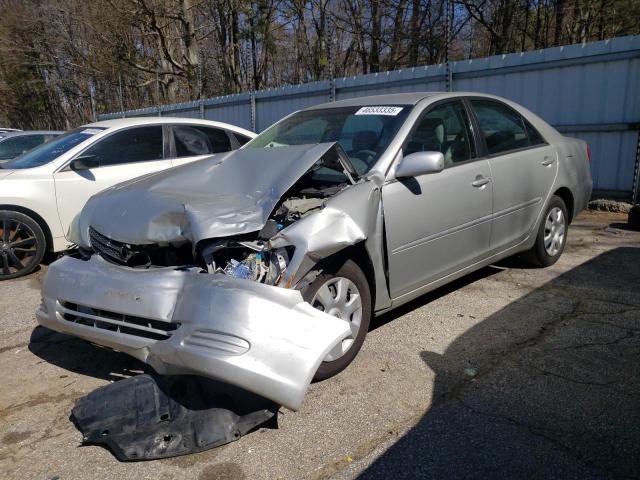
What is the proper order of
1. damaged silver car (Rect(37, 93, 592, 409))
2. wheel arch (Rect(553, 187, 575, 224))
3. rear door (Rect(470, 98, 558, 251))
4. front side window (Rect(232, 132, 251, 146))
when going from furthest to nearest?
1. front side window (Rect(232, 132, 251, 146))
2. wheel arch (Rect(553, 187, 575, 224))
3. rear door (Rect(470, 98, 558, 251))
4. damaged silver car (Rect(37, 93, 592, 409))

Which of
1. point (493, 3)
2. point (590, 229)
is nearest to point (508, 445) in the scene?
point (590, 229)

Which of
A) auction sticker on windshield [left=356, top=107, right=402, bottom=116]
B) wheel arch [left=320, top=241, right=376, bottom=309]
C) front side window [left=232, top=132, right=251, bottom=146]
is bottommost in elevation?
wheel arch [left=320, top=241, right=376, bottom=309]

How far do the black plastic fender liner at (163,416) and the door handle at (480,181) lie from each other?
7.50 ft

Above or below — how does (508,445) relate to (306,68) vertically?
below

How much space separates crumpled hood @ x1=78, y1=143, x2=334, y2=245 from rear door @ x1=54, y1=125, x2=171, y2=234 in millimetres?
2229

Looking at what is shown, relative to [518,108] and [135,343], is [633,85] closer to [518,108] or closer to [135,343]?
[518,108]

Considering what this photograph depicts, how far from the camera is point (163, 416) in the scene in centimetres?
258

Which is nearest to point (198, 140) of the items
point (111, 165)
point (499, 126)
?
point (111, 165)

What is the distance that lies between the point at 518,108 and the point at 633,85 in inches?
140

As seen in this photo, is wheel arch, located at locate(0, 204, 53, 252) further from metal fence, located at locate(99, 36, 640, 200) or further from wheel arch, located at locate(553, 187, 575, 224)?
metal fence, located at locate(99, 36, 640, 200)

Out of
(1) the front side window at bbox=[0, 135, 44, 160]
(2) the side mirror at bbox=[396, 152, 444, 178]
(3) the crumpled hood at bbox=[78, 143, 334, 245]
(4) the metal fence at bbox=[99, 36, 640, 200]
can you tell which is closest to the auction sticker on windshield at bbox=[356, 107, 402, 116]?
(2) the side mirror at bbox=[396, 152, 444, 178]

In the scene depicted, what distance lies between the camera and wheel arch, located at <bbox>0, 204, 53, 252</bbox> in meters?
5.34

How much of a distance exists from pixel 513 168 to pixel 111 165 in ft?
14.1

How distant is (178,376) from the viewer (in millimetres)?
2803
